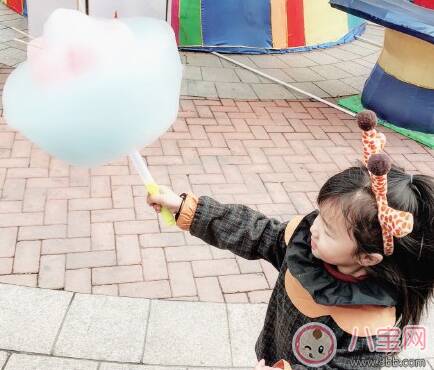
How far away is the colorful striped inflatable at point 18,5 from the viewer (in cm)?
691

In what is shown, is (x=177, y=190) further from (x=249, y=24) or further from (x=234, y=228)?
(x=249, y=24)

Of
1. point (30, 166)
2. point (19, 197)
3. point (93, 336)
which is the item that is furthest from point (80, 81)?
point (30, 166)

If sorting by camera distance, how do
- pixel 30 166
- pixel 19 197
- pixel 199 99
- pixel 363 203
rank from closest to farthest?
pixel 363 203 < pixel 19 197 < pixel 30 166 < pixel 199 99

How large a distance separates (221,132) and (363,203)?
3.36 metres

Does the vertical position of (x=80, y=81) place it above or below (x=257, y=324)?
above

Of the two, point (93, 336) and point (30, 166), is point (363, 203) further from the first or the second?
point (30, 166)

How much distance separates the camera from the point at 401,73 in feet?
16.6

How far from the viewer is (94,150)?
144 cm

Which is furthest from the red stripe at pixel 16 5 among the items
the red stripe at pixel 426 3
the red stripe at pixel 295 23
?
the red stripe at pixel 426 3

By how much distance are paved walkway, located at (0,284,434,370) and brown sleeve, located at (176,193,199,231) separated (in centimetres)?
94

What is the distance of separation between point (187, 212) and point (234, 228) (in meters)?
0.17

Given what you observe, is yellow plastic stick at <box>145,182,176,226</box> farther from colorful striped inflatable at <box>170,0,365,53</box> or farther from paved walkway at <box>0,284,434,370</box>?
colorful striped inflatable at <box>170,0,365,53</box>

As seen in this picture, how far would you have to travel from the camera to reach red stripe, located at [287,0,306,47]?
6.35m

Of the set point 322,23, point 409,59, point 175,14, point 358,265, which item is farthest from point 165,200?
point 322,23
